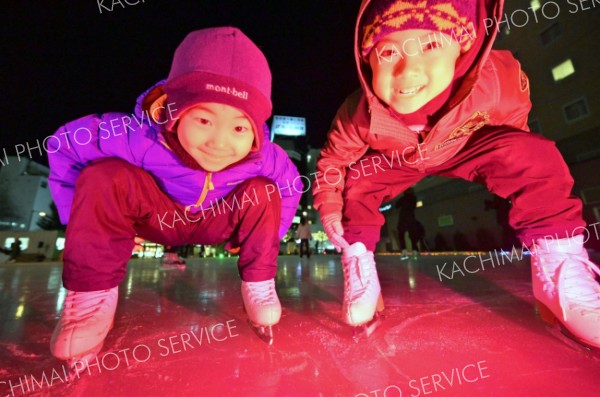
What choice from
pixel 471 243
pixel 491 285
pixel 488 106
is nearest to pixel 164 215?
pixel 488 106

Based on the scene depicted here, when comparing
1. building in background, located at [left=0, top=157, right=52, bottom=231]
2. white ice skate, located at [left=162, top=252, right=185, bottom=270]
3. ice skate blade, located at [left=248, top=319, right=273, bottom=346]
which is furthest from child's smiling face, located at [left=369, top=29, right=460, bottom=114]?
building in background, located at [left=0, top=157, right=52, bottom=231]

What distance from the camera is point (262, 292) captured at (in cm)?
111

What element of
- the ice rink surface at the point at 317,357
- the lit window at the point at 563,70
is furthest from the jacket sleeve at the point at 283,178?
the lit window at the point at 563,70

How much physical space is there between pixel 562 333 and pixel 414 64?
0.97 m

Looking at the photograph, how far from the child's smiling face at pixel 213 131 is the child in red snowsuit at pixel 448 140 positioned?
1.57 feet

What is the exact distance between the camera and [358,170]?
1473 millimetres

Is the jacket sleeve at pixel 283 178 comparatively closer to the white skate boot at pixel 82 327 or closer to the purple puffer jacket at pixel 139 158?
the purple puffer jacket at pixel 139 158

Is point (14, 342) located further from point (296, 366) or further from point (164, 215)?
point (296, 366)

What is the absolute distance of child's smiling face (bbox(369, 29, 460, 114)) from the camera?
3.22 feet

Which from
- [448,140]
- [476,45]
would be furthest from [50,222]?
[476,45]

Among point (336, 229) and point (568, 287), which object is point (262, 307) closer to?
point (336, 229)

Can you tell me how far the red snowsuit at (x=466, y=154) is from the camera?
105 cm

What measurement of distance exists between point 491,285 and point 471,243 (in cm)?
1231

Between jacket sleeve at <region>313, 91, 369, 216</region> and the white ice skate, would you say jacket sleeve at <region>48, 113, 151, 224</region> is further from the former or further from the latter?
the white ice skate
